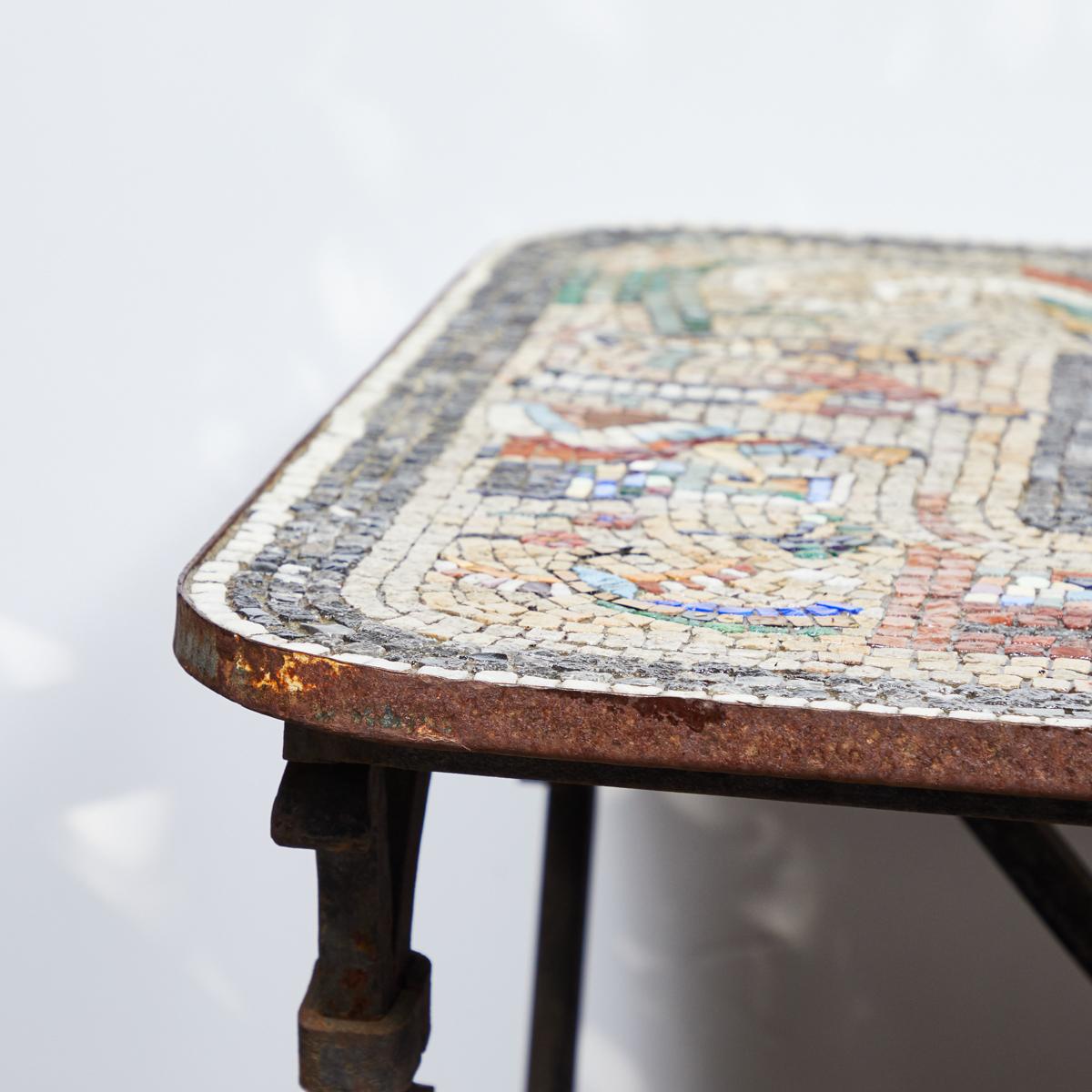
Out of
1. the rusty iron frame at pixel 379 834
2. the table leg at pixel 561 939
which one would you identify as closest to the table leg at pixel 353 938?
the rusty iron frame at pixel 379 834

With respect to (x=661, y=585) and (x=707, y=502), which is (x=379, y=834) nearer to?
(x=661, y=585)

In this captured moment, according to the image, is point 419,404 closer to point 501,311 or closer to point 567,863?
point 501,311

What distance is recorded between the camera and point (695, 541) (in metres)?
1.67

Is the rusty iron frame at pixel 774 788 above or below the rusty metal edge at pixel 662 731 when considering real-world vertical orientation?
below

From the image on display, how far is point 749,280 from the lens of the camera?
8.98 feet

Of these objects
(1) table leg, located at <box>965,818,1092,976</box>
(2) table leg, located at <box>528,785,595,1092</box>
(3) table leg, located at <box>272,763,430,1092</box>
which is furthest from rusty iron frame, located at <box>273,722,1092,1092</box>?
(2) table leg, located at <box>528,785,595,1092</box>

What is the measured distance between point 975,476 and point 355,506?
0.59 meters

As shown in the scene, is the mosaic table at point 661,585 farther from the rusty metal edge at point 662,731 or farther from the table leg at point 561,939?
the table leg at point 561,939

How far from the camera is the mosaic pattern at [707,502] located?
4.49 ft

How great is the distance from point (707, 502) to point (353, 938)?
0.49 m

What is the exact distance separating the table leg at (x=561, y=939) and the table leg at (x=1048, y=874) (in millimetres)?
705

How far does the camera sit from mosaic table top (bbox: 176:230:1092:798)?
50.3 inches

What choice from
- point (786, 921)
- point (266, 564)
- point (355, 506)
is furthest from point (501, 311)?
point (786, 921)

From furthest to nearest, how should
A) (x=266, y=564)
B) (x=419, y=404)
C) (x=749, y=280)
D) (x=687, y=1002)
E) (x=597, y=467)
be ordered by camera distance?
(x=687, y=1002) → (x=749, y=280) → (x=419, y=404) → (x=597, y=467) → (x=266, y=564)
